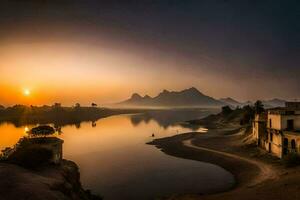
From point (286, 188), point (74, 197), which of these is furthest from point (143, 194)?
point (286, 188)

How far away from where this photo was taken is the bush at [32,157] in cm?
3422

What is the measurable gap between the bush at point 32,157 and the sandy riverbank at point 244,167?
54.7 ft

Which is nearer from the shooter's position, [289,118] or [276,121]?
[289,118]

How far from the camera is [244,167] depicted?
155 feet

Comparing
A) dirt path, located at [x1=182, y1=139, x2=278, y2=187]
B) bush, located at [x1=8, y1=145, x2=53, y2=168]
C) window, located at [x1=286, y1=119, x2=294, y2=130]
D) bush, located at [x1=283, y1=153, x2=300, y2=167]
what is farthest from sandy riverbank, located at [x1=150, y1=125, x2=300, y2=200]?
bush, located at [x1=8, y1=145, x2=53, y2=168]

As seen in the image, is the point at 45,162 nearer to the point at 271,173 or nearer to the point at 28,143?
the point at 28,143

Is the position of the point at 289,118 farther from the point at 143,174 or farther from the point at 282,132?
the point at 143,174

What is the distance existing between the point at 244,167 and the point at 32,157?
32497mm

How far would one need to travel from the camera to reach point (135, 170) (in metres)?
49.1

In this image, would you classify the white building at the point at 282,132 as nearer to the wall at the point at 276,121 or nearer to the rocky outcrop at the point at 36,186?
the wall at the point at 276,121

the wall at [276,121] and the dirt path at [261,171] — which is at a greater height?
the wall at [276,121]

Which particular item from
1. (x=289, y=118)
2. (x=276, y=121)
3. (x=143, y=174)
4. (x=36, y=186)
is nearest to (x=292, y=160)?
(x=289, y=118)

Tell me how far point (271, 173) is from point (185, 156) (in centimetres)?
2160

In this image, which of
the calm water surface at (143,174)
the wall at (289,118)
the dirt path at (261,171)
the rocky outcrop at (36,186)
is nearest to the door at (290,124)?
the wall at (289,118)
